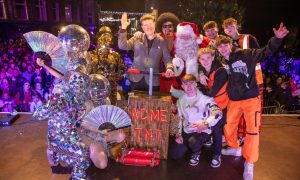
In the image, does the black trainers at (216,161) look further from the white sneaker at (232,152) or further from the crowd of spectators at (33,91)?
the crowd of spectators at (33,91)

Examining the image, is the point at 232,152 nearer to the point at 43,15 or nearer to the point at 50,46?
the point at 50,46

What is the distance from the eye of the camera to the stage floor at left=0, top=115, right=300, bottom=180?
2.91 m

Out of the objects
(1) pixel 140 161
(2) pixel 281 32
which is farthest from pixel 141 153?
(2) pixel 281 32

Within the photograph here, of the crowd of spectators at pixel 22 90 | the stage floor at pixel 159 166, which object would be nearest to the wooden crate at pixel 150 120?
the stage floor at pixel 159 166

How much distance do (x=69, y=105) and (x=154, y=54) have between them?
1499mm

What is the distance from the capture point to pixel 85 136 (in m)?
2.89

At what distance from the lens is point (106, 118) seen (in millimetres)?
2625

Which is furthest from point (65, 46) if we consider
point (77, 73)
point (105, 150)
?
point (105, 150)

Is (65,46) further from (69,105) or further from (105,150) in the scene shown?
(105,150)

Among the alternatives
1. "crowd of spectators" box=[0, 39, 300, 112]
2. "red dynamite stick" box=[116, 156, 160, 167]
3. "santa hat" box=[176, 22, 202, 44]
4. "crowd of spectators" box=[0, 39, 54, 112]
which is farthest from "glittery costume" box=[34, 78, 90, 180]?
"crowd of spectators" box=[0, 39, 54, 112]

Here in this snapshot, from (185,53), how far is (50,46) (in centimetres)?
169

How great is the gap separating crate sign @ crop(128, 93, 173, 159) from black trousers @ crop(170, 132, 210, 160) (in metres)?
0.13

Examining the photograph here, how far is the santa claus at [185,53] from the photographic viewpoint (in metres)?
3.36

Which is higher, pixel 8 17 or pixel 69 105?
pixel 8 17
